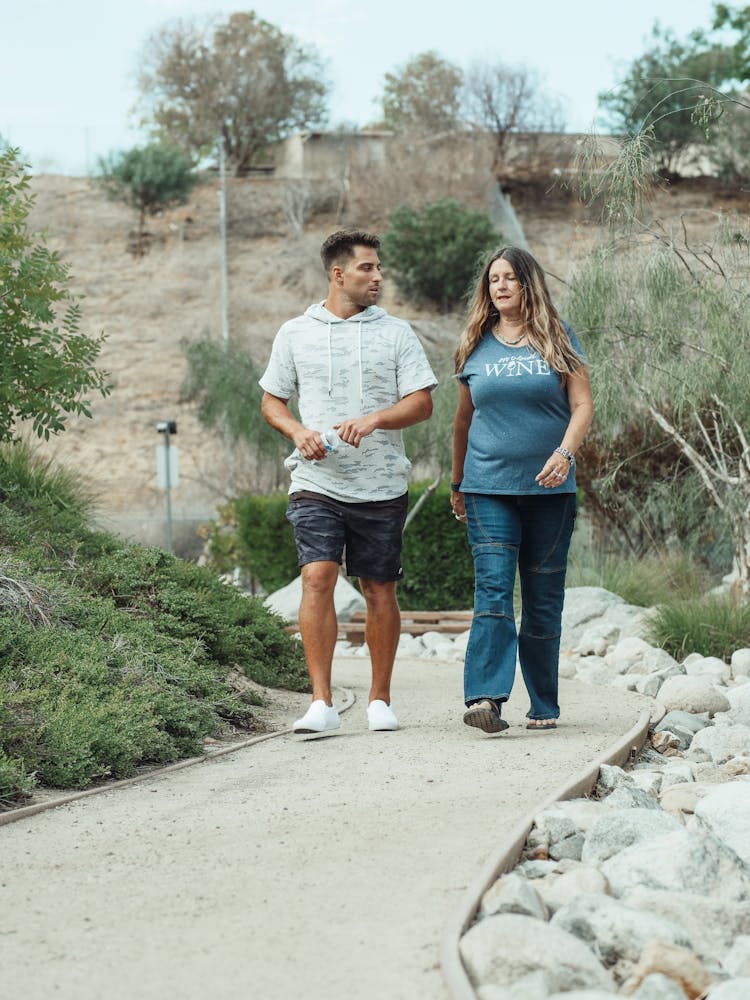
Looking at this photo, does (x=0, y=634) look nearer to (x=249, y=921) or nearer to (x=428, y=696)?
(x=428, y=696)

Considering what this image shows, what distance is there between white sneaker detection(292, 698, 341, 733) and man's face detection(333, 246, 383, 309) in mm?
1721

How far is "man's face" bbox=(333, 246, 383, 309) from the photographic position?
5523mm

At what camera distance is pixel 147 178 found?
145ft

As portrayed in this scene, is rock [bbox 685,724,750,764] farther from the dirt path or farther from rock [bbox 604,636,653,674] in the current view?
rock [bbox 604,636,653,674]

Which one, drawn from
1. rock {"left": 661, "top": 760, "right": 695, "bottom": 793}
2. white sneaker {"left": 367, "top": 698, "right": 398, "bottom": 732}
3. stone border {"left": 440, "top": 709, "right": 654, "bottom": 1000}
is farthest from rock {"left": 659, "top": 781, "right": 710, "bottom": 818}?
white sneaker {"left": 367, "top": 698, "right": 398, "bottom": 732}

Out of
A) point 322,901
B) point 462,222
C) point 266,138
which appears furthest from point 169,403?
point 322,901

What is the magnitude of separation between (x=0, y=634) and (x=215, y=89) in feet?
156

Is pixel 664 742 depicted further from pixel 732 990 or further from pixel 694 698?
pixel 732 990

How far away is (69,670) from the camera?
18.5 ft

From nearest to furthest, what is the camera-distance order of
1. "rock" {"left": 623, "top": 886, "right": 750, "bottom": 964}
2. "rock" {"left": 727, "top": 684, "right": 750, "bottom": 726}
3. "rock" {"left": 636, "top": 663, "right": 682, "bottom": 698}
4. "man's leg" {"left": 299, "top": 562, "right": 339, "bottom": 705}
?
"rock" {"left": 623, "top": 886, "right": 750, "bottom": 964} < "man's leg" {"left": 299, "top": 562, "right": 339, "bottom": 705} < "rock" {"left": 727, "top": 684, "right": 750, "bottom": 726} < "rock" {"left": 636, "top": 663, "right": 682, "bottom": 698}

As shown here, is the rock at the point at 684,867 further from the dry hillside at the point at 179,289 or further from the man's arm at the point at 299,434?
the dry hillside at the point at 179,289

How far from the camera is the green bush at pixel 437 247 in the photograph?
36.9 meters

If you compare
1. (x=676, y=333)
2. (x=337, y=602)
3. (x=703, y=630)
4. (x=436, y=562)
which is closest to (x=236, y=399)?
(x=436, y=562)

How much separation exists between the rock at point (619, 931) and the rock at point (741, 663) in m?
5.46
